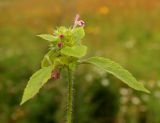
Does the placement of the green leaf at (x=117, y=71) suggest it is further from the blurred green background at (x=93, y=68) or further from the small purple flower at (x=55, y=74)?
the blurred green background at (x=93, y=68)

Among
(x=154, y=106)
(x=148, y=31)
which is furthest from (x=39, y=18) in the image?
(x=154, y=106)

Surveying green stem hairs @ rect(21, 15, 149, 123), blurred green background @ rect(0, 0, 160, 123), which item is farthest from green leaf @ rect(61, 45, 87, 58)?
blurred green background @ rect(0, 0, 160, 123)

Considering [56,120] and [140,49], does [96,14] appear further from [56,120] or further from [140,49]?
[56,120]

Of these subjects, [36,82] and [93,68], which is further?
[93,68]

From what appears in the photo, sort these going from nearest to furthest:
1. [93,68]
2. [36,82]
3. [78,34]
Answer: [36,82], [78,34], [93,68]

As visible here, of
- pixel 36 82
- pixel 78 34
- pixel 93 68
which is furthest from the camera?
pixel 93 68

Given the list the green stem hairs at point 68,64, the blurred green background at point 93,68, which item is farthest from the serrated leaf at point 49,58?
the blurred green background at point 93,68

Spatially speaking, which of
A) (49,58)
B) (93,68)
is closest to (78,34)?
(49,58)

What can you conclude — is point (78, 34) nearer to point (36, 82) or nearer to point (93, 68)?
point (36, 82)
